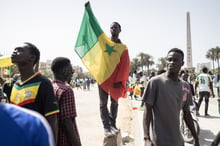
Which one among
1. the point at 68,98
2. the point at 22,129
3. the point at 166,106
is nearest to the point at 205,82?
the point at 166,106

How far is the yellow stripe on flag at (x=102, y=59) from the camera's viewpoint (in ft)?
15.0

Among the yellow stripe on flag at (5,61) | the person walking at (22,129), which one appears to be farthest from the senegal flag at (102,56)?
the person walking at (22,129)

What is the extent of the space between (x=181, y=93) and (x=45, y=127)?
6.70 ft

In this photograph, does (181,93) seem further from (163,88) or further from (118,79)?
(118,79)

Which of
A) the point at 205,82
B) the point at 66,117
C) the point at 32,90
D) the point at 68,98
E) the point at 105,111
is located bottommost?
the point at 105,111

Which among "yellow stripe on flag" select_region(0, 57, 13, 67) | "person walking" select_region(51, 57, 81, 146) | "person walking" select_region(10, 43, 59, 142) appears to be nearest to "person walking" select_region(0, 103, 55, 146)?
"person walking" select_region(10, 43, 59, 142)

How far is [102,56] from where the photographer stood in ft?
15.4

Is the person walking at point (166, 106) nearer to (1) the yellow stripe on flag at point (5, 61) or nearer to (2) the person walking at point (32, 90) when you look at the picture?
(2) the person walking at point (32, 90)

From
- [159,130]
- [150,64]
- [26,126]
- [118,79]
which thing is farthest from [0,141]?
[150,64]

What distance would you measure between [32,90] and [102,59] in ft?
9.06

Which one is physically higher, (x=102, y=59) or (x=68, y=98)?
(x=102, y=59)

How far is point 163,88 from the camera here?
2.54 metres

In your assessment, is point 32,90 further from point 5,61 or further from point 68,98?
point 5,61

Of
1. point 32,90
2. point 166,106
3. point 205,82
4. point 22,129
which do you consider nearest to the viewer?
point 22,129
